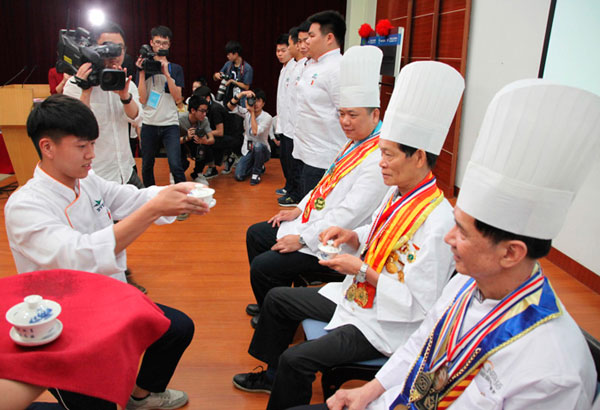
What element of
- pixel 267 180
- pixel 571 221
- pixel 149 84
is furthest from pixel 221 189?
pixel 571 221

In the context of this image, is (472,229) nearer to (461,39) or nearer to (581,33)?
(581,33)

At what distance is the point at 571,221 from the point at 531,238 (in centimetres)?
273

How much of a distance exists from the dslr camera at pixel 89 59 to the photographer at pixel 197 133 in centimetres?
234

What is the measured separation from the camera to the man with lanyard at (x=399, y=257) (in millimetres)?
1547

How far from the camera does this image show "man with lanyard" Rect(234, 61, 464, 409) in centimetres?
155

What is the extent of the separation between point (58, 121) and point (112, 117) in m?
1.52

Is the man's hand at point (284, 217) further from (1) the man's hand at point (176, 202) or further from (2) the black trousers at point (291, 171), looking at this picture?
(2) the black trousers at point (291, 171)

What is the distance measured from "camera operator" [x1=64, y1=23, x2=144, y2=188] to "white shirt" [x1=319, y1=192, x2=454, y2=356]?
6.94 ft

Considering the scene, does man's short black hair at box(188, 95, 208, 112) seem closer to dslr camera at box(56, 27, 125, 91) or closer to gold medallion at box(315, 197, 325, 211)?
dslr camera at box(56, 27, 125, 91)

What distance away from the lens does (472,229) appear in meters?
1.12

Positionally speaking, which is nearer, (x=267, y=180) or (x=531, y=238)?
(x=531, y=238)

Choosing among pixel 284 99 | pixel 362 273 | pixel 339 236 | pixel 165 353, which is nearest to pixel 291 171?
pixel 284 99

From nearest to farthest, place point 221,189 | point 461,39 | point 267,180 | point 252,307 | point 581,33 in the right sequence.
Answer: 1. point 252,307
2. point 581,33
3. point 461,39
4. point 221,189
5. point 267,180

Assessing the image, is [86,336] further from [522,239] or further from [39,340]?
[522,239]
